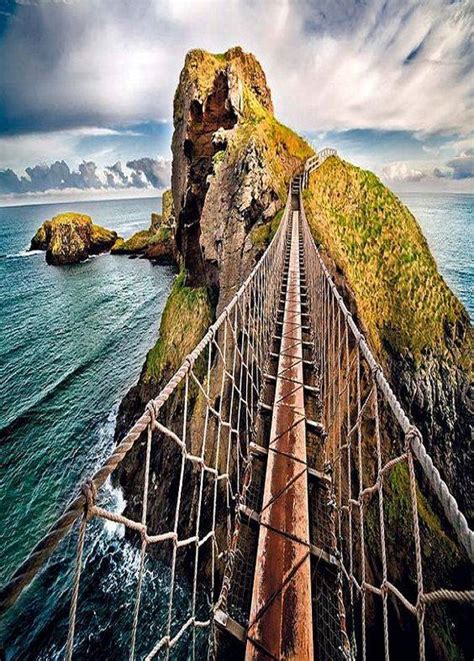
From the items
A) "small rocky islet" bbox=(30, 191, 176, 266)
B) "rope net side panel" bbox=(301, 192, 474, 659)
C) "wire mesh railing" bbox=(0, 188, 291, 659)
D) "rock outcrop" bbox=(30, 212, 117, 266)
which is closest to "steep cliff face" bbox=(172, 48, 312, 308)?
"wire mesh railing" bbox=(0, 188, 291, 659)

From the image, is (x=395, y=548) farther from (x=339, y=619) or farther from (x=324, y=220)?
(x=324, y=220)

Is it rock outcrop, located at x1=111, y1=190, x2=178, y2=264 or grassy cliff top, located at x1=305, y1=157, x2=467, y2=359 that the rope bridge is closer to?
grassy cliff top, located at x1=305, y1=157, x2=467, y2=359

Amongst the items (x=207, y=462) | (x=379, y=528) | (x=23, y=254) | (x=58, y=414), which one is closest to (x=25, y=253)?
(x=23, y=254)

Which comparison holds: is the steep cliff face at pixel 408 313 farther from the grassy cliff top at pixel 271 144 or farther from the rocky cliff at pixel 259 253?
the grassy cliff top at pixel 271 144

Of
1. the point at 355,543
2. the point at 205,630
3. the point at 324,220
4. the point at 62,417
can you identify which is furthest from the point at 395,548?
the point at 62,417

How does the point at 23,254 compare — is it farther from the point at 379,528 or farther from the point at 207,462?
the point at 379,528

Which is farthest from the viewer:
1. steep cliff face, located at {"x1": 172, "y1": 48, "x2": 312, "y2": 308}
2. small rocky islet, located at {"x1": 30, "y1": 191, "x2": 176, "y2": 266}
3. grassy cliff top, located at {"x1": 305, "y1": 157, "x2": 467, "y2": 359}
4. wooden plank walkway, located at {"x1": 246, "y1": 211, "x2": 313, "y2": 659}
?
small rocky islet, located at {"x1": 30, "y1": 191, "x2": 176, "y2": 266}
